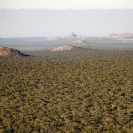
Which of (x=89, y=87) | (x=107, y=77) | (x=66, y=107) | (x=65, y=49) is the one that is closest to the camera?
(x=66, y=107)

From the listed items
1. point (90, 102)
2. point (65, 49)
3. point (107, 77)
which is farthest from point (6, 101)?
point (65, 49)

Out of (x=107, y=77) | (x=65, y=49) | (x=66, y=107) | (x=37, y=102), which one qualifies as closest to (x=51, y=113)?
(x=66, y=107)

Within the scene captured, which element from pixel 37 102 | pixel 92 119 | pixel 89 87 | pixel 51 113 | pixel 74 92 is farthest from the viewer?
pixel 89 87

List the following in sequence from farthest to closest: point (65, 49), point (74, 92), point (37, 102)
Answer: point (65, 49) < point (74, 92) < point (37, 102)

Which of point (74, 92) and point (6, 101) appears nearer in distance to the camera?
point (6, 101)

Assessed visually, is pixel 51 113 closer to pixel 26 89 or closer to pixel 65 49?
pixel 26 89

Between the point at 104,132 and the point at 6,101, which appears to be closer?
the point at 104,132

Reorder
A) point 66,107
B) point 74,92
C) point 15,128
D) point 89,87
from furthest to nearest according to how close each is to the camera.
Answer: point 89,87
point 74,92
point 66,107
point 15,128

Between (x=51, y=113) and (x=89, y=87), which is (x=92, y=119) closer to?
(x=51, y=113)
